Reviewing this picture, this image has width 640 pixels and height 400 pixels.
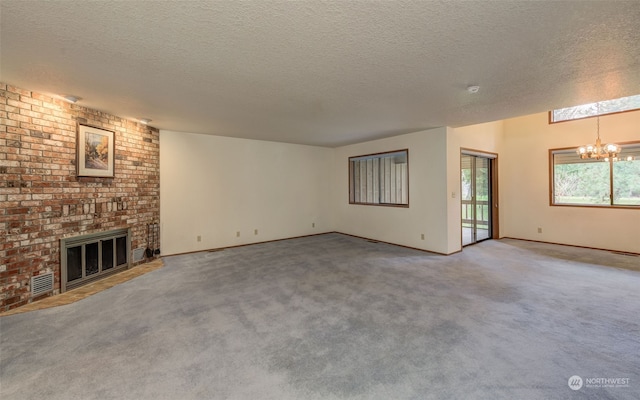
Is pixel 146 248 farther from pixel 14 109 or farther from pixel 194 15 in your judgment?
pixel 194 15

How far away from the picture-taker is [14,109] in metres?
2.94

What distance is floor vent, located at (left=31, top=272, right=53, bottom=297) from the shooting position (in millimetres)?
3075

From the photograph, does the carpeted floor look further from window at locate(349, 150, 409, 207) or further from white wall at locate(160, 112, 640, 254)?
window at locate(349, 150, 409, 207)

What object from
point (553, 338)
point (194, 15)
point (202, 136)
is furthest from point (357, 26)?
point (202, 136)

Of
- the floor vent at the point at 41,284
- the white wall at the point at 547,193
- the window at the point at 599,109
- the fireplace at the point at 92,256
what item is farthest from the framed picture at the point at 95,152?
the white wall at the point at 547,193

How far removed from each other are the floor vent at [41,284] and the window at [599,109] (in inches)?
333

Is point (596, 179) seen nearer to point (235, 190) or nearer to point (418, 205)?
point (418, 205)

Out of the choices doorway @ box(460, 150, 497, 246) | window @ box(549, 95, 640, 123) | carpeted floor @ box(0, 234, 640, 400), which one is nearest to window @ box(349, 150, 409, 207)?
doorway @ box(460, 150, 497, 246)

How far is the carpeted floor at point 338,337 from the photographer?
Result: 1.74 m

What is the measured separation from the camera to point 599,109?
5352 mm

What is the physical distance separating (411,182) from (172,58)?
15.5ft

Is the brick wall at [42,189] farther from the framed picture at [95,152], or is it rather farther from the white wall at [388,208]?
the white wall at [388,208]

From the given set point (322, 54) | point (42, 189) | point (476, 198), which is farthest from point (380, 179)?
point (42, 189)

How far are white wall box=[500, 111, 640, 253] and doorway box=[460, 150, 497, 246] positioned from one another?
0.38 m
